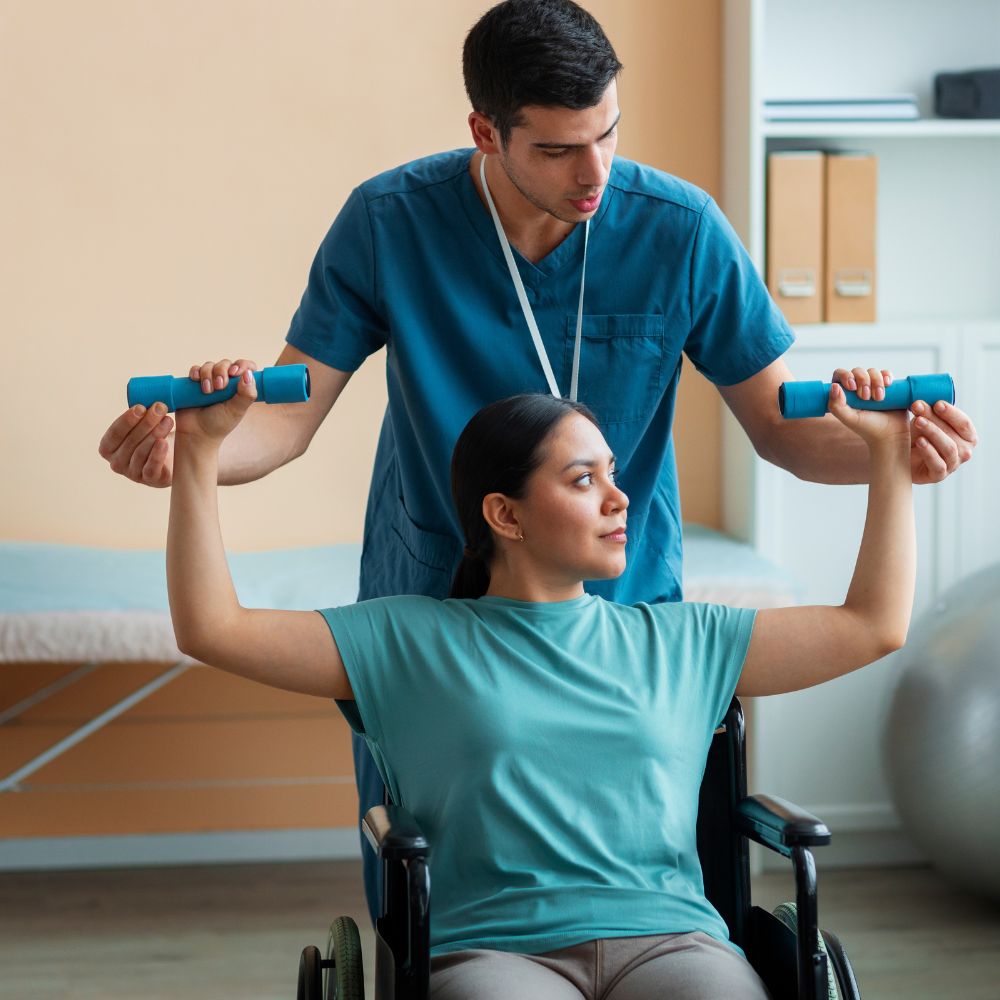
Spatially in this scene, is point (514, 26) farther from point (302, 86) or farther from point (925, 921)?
point (925, 921)

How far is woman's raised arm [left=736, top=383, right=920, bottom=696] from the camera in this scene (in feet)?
4.58

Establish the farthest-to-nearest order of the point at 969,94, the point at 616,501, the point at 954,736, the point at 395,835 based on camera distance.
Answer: the point at 969,94, the point at 954,736, the point at 616,501, the point at 395,835

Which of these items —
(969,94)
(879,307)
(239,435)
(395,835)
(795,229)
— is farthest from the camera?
(879,307)

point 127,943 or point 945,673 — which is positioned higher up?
point 945,673

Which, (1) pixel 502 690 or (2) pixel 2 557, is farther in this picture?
(2) pixel 2 557

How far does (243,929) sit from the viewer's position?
2.71 metres

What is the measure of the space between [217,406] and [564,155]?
43 centimetres

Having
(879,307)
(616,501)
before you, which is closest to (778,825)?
(616,501)

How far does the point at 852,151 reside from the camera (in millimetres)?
2996

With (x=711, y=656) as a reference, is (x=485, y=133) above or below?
above

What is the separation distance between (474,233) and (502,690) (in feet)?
1.74

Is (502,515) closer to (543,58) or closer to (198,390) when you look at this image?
(198,390)

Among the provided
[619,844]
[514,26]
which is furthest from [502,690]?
[514,26]

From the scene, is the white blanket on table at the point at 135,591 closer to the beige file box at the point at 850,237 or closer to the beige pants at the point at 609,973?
the beige file box at the point at 850,237
